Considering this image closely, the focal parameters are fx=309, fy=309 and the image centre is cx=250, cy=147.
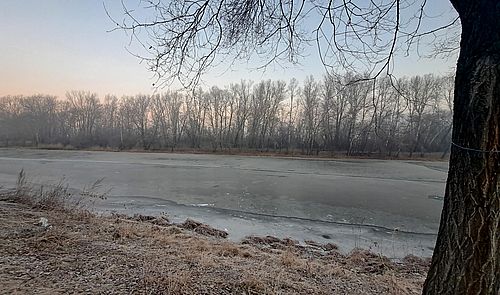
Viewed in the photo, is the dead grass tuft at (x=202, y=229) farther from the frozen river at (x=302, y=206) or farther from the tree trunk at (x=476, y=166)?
the tree trunk at (x=476, y=166)

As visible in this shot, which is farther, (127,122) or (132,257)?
(127,122)

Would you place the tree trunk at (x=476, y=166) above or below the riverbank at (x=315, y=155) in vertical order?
above

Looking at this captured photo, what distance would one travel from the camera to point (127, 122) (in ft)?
174

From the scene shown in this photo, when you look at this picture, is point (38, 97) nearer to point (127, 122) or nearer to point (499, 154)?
point (127, 122)

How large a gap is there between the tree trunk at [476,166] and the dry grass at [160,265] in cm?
189

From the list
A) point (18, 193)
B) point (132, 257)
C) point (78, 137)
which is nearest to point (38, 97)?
point (78, 137)

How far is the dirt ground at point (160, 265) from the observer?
305 centimetres

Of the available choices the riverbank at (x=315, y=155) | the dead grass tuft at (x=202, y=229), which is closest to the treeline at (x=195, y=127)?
the riverbank at (x=315, y=155)

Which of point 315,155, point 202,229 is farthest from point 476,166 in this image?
point 315,155

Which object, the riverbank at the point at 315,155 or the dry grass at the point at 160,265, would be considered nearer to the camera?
the dry grass at the point at 160,265

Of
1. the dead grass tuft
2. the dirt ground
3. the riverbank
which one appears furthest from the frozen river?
the riverbank

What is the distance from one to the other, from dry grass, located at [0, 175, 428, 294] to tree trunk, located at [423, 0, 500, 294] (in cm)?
189

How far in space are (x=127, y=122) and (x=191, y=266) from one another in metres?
53.5

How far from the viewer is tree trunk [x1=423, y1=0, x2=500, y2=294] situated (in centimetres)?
163
